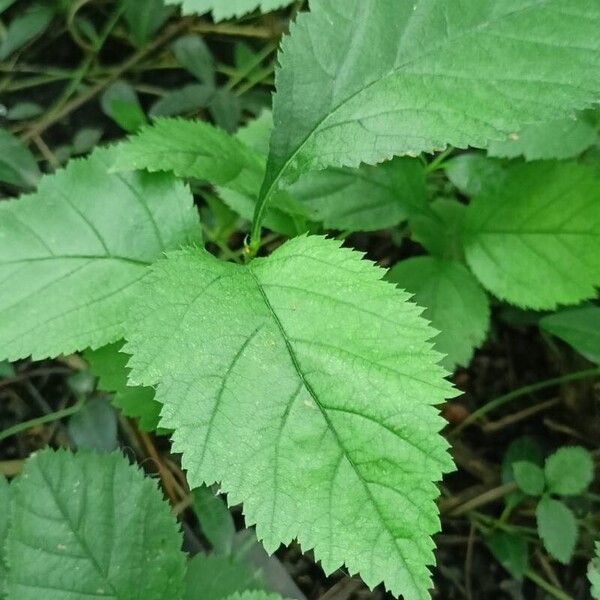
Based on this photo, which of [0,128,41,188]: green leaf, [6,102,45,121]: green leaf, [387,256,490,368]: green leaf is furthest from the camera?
[6,102,45,121]: green leaf

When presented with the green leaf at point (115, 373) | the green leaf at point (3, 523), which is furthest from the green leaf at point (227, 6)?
the green leaf at point (3, 523)

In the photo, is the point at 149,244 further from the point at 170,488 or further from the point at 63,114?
the point at 63,114

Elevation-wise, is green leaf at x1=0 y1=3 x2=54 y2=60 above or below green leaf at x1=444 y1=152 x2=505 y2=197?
above

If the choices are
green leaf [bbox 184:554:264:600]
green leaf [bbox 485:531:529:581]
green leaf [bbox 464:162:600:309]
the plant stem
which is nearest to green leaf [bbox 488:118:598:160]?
green leaf [bbox 464:162:600:309]

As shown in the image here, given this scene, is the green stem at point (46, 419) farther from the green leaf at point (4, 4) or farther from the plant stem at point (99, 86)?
the green leaf at point (4, 4)

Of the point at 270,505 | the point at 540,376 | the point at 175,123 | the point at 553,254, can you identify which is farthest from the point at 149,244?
the point at 540,376

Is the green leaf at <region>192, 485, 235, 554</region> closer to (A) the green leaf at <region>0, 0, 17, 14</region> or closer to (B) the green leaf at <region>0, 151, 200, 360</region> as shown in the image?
(B) the green leaf at <region>0, 151, 200, 360</region>

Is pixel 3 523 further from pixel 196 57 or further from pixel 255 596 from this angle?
pixel 196 57
